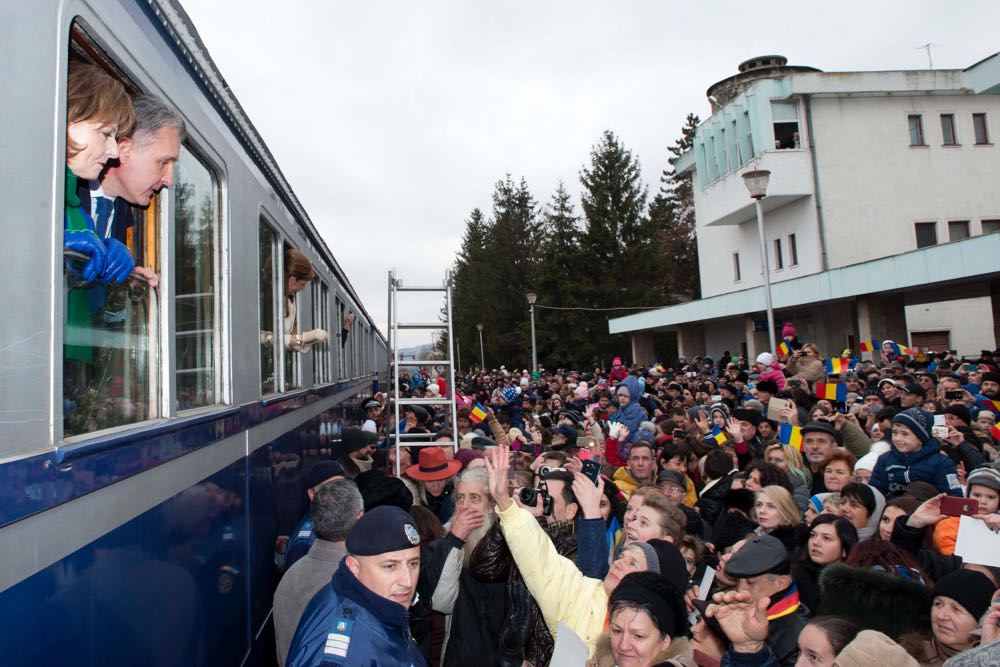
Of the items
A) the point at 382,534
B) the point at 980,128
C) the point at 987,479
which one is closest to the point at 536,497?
the point at 382,534

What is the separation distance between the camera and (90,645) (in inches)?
76.6

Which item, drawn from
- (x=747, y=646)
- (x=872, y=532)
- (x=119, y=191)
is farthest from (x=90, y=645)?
(x=872, y=532)

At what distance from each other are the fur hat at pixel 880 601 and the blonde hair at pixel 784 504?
4.08 ft

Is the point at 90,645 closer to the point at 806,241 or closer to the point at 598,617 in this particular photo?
the point at 598,617

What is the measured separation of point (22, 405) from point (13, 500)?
214 millimetres

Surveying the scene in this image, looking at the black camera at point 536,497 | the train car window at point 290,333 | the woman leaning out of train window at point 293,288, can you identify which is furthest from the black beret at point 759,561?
the woman leaning out of train window at point 293,288

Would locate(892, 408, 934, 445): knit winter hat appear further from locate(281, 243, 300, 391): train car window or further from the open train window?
the open train window

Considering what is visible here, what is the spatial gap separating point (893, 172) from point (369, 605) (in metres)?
29.5

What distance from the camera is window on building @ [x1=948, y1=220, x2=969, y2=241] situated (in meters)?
27.5

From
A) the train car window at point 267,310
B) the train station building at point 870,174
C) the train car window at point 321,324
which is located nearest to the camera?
the train car window at point 267,310

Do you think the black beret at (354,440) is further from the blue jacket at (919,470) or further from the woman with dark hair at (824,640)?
the woman with dark hair at (824,640)

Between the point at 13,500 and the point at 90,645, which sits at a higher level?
the point at 13,500

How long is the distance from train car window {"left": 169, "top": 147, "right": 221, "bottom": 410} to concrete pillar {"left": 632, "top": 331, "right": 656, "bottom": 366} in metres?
34.7

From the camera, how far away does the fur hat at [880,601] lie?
3496mm
